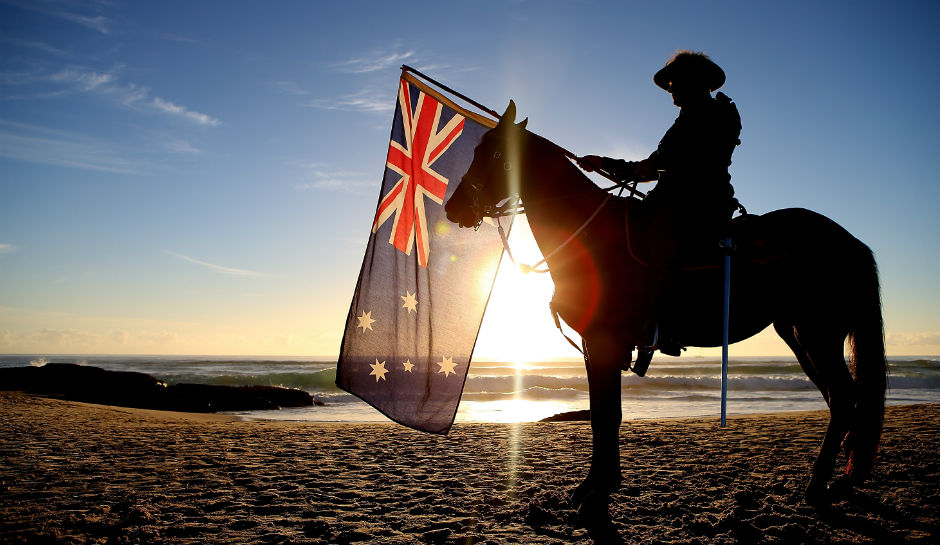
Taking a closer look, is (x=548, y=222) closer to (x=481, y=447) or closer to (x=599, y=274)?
(x=599, y=274)

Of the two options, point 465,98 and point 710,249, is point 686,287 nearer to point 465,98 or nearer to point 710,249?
point 710,249

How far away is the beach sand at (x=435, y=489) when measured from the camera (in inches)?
139

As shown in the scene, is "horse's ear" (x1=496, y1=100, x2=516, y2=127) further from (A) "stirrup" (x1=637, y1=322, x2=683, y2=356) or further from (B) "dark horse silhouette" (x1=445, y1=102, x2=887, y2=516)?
(A) "stirrup" (x1=637, y1=322, x2=683, y2=356)

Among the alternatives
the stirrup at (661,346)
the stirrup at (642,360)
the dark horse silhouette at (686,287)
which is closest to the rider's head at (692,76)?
the dark horse silhouette at (686,287)

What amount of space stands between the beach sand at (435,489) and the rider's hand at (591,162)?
9.05ft

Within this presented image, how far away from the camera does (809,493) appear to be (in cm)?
404

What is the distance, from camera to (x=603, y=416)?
3889mm

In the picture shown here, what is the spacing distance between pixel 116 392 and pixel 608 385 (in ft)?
63.8

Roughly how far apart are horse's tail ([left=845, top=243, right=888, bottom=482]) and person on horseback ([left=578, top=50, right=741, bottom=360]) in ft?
4.44

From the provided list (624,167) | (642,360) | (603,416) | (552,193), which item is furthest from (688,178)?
(603,416)

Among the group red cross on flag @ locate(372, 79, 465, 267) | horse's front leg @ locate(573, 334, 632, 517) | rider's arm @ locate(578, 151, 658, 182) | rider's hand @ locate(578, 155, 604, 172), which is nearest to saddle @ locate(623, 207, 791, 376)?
horse's front leg @ locate(573, 334, 632, 517)

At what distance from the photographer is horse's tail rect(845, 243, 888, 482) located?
13.4 ft

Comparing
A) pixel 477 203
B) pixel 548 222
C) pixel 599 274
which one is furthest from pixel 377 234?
pixel 599 274

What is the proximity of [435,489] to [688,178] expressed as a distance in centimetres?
360
